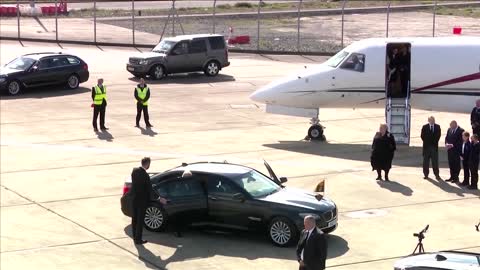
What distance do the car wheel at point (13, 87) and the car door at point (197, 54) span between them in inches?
295

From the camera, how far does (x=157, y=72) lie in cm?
3997

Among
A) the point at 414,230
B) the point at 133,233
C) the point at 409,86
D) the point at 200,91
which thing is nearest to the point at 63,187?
the point at 133,233

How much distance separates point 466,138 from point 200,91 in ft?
53.8

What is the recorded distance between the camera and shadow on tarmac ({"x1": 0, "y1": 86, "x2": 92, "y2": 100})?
3581cm

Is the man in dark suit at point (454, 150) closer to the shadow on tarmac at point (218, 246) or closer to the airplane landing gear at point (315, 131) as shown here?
the shadow on tarmac at point (218, 246)

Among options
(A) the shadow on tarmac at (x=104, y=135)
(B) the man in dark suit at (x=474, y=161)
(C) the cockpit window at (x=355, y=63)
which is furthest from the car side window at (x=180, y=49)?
(B) the man in dark suit at (x=474, y=161)

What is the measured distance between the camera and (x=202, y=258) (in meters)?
17.1

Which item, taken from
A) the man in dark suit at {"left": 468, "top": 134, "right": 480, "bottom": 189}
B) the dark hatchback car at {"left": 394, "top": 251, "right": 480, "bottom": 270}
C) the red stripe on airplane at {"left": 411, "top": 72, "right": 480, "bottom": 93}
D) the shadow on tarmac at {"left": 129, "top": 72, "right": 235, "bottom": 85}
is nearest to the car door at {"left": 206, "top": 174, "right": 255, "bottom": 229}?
the dark hatchback car at {"left": 394, "top": 251, "right": 480, "bottom": 270}

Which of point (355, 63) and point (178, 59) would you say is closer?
point (355, 63)

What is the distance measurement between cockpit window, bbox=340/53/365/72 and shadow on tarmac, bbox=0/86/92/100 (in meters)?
12.5

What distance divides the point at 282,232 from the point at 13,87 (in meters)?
20.4

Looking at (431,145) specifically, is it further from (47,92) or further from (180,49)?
(180,49)

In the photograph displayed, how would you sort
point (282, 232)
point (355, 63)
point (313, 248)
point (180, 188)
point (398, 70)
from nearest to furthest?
point (313, 248)
point (282, 232)
point (180, 188)
point (355, 63)
point (398, 70)

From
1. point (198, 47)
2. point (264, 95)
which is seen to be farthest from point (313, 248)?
point (198, 47)
